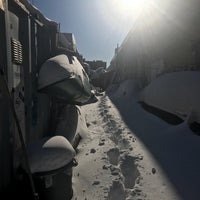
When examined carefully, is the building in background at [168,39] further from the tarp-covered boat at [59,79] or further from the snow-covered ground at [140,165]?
the tarp-covered boat at [59,79]

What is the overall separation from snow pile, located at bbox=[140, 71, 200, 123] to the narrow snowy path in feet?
4.13

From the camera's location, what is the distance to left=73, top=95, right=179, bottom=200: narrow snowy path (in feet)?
11.6

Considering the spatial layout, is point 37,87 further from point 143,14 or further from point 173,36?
point 143,14

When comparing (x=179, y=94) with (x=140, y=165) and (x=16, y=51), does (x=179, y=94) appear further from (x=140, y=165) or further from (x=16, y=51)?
(x=16, y=51)

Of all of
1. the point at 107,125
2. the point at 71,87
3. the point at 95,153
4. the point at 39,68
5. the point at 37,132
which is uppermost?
the point at 39,68

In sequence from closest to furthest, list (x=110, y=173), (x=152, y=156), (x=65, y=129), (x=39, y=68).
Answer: (x=110, y=173)
(x=152, y=156)
(x=39, y=68)
(x=65, y=129)

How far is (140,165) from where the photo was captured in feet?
14.4

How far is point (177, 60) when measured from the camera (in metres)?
9.30

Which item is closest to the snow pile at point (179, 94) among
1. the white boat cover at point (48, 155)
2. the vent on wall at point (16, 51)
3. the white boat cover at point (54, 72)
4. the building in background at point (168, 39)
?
the building in background at point (168, 39)

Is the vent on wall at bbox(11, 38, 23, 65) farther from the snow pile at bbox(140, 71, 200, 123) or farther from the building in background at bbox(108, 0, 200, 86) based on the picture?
the building in background at bbox(108, 0, 200, 86)

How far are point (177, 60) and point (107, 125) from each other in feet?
9.79

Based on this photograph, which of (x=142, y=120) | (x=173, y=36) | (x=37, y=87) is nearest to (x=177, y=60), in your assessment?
(x=173, y=36)

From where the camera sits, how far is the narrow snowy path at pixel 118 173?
3.54 m

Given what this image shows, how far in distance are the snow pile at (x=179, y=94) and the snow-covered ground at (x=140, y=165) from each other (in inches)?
19.8
